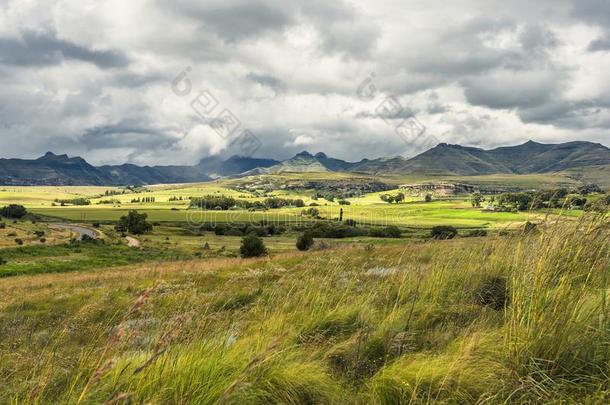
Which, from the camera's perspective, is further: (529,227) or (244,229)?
(244,229)

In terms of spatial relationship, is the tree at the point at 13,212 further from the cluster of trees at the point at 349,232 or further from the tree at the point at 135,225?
the cluster of trees at the point at 349,232

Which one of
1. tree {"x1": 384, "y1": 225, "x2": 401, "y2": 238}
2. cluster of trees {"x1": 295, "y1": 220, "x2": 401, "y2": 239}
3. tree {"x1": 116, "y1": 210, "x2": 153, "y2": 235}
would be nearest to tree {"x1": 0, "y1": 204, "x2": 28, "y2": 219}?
tree {"x1": 116, "y1": 210, "x2": 153, "y2": 235}

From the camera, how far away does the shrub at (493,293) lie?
6.86 metres

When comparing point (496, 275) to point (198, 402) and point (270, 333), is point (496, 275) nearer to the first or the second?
point (270, 333)

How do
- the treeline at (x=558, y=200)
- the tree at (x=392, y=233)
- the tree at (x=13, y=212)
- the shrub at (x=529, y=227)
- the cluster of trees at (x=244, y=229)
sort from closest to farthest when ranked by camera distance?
the treeline at (x=558, y=200) < the shrub at (x=529, y=227) < the tree at (x=392, y=233) < the cluster of trees at (x=244, y=229) < the tree at (x=13, y=212)

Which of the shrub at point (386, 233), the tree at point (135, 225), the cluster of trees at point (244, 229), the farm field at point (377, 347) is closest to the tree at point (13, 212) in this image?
the tree at point (135, 225)

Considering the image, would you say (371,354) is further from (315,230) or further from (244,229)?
(244,229)

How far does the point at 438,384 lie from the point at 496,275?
14.4ft

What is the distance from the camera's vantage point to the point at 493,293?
7.20 m

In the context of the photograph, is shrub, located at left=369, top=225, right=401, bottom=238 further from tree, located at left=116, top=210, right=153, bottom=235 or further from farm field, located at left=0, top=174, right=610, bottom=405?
farm field, located at left=0, top=174, right=610, bottom=405

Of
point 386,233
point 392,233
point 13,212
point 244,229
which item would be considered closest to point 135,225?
point 244,229

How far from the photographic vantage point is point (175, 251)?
10469 centimetres

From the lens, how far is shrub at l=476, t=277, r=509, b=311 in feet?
22.5

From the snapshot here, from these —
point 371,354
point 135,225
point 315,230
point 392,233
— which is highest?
point 371,354
